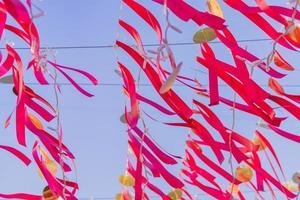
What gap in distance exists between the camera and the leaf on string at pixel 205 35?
158 centimetres

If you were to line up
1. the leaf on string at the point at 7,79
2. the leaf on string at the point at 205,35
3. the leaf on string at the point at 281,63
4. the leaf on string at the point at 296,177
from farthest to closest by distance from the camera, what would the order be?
the leaf on string at the point at 296,177, the leaf on string at the point at 281,63, the leaf on string at the point at 7,79, the leaf on string at the point at 205,35

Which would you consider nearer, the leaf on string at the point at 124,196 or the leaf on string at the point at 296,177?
the leaf on string at the point at 296,177

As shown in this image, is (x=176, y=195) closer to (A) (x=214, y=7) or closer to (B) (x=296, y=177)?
(B) (x=296, y=177)

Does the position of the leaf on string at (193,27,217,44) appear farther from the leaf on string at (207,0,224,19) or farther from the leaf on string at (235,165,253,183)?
the leaf on string at (235,165,253,183)

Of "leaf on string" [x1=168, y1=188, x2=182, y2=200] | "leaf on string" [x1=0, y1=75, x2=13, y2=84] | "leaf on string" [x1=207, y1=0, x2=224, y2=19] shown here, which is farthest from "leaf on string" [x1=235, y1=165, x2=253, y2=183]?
"leaf on string" [x1=0, y1=75, x2=13, y2=84]

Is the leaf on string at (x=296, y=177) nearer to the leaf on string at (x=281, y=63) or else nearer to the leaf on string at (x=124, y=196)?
the leaf on string at (x=281, y=63)

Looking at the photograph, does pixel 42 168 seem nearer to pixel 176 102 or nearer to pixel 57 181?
pixel 57 181

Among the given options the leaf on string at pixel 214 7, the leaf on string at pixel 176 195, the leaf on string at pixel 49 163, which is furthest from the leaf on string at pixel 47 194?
the leaf on string at pixel 214 7

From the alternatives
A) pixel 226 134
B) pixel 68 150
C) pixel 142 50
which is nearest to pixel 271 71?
pixel 226 134

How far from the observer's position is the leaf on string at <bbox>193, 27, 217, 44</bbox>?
1581mm

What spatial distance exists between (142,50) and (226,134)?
0.44 m

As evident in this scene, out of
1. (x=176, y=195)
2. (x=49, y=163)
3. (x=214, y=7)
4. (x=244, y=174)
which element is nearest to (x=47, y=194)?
(x=49, y=163)

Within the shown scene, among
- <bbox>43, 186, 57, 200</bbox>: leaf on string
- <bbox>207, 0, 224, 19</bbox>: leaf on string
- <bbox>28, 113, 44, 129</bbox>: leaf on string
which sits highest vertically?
<bbox>207, 0, 224, 19</bbox>: leaf on string

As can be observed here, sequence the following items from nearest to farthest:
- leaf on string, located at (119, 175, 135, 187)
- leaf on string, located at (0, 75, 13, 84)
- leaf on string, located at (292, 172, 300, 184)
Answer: leaf on string, located at (0, 75, 13, 84) → leaf on string, located at (292, 172, 300, 184) → leaf on string, located at (119, 175, 135, 187)
